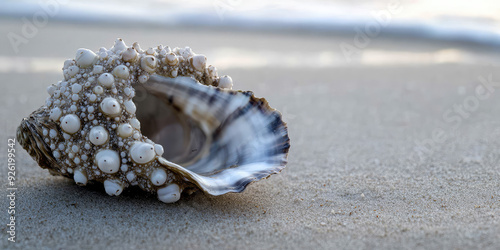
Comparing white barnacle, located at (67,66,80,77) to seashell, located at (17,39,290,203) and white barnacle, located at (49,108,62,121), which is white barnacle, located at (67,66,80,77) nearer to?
seashell, located at (17,39,290,203)

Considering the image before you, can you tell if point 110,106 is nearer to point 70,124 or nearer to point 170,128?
point 70,124

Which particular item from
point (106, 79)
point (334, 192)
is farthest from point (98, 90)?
point (334, 192)

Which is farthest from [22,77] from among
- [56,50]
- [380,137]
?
[380,137]

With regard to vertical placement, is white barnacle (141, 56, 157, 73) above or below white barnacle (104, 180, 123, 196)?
above

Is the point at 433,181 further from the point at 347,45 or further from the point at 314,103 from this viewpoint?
the point at 347,45

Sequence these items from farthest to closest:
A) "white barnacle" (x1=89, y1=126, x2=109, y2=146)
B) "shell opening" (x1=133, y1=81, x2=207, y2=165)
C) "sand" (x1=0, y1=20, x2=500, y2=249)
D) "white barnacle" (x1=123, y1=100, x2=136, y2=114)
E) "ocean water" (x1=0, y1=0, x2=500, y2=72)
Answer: "ocean water" (x1=0, y1=0, x2=500, y2=72), "shell opening" (x1=133, y1=81, x2=207, y2=165), "white barnacle" (x1=123, y1=100, x2=136, y2=114), "white barnacle" (x1=89, y1=126, x2=109, y2=146), "sand" (x1=0, y1=20, x2=500, y2=249)

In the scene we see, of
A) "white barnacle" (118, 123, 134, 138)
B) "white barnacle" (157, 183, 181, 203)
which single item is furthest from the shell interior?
"white barnacle" (118, 123, 134, 138)

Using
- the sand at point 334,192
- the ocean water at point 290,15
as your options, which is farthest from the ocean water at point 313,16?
the sand at point 334,192
